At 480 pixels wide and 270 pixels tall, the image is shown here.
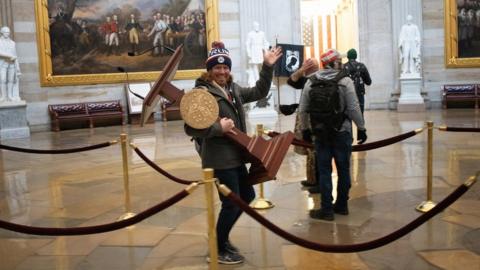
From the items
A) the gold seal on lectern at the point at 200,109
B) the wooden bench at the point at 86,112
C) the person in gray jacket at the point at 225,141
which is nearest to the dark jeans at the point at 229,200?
the person in gray jacket at the point at 225,141

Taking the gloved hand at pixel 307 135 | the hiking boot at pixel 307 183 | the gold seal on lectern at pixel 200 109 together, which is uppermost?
the gold seal on lectern at pixel 200 109

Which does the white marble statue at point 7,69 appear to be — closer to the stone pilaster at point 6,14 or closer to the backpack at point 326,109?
the stone pilaster at point 6,14

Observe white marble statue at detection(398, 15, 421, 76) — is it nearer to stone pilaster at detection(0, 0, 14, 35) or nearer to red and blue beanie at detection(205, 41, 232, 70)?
stone pilaster at detection(0, 0, 14, 35)

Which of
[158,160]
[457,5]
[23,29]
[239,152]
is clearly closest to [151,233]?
[239,152]

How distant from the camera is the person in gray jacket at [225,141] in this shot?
402 centimetres

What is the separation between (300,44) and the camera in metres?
18.9

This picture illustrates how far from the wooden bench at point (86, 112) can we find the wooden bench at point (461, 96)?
1112 centimetres

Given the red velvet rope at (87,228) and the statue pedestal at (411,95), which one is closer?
the red velvet rope at (87,228)

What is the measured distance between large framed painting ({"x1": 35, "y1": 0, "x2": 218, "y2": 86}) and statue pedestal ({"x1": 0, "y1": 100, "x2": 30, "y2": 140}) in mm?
2127

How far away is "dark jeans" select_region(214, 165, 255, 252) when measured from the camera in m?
4.04

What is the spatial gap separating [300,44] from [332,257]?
601 inches

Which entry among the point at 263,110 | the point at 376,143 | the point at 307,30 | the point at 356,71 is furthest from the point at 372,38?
the point at 376,143

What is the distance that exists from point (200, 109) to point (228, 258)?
1.32 meters

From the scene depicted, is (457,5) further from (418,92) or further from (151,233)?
(151,233)
